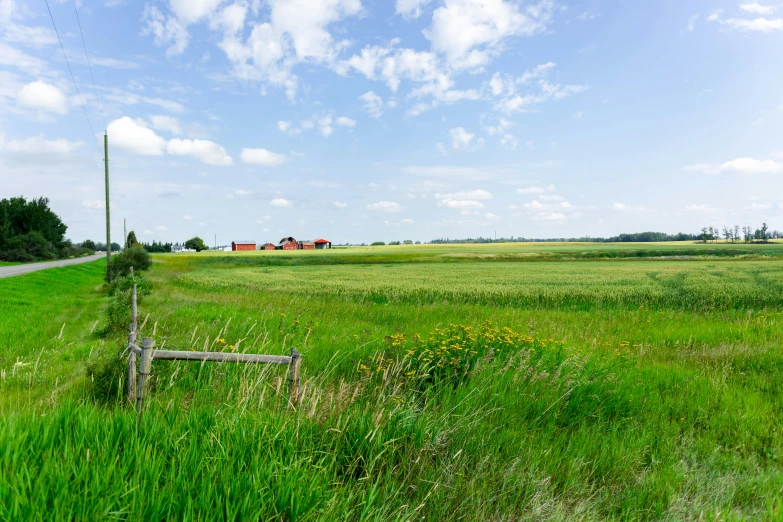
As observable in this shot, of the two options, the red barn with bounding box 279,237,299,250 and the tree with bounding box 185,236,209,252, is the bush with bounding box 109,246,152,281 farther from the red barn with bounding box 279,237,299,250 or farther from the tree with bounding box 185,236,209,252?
→ the tree with bounding box 185,236,209,252

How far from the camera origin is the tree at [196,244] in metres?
144

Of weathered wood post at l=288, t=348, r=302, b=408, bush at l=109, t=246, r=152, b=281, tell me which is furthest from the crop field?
bush at l=109, t=246, r=152, b=281

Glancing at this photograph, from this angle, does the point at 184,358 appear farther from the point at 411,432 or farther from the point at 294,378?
the point at 411,432

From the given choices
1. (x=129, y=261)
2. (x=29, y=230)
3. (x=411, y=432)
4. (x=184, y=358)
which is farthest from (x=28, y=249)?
(x=411, y=432)

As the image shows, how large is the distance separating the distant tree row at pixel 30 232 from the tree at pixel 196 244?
2284 inches

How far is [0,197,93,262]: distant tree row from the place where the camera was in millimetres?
58562

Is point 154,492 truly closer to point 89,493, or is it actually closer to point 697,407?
point 89,493

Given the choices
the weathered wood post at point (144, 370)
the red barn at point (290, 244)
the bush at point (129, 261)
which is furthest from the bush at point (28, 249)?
the red barn at point (290, 244)

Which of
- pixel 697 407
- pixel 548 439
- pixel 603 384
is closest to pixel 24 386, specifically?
pixel 548 439

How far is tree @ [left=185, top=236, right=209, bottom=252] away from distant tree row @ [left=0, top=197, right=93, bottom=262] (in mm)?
58015

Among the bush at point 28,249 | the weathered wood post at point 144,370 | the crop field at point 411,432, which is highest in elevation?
the bush at point 28,249

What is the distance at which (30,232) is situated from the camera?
214ft

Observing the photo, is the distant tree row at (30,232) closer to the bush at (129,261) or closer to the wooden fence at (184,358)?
the bush at (129,261)

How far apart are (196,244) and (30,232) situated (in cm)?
7929
